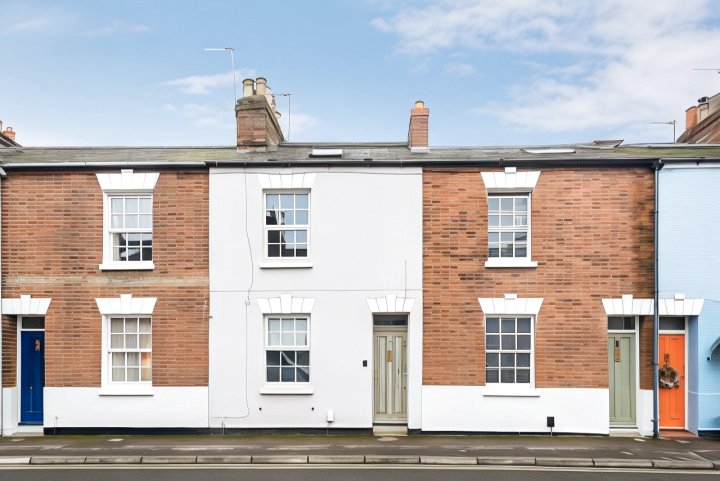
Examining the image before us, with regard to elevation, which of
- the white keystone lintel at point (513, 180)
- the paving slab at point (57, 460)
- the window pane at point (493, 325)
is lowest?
the paving slab at point (57, 460)

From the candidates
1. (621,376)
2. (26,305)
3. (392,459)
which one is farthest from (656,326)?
(26,305)

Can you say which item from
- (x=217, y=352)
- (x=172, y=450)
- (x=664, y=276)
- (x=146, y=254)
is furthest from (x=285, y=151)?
(x=664, y=276)

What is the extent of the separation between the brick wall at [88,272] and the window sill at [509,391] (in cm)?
634

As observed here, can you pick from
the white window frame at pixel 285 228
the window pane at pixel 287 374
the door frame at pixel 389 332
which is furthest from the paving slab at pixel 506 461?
the white window frame at pixel 285 228

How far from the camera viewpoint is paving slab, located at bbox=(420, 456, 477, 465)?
931 cm

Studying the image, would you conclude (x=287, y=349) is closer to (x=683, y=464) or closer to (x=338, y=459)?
(x=338, y=459)

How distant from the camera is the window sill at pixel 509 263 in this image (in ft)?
37.3

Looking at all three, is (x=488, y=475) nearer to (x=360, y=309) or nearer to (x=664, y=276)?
(x=360, y=309)

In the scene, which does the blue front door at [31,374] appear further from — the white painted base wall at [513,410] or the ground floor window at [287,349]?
the white painted base wall at [513,410]

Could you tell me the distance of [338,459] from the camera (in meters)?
9.46

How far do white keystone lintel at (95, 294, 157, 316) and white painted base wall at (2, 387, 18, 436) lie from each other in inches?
112

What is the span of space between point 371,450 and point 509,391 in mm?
3407

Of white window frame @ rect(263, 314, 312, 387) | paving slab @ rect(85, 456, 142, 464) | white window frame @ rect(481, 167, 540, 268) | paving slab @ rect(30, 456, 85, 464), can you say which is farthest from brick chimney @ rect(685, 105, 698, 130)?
paving slab @ rect(30, 456, 85, 464)

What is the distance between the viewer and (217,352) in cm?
1153
